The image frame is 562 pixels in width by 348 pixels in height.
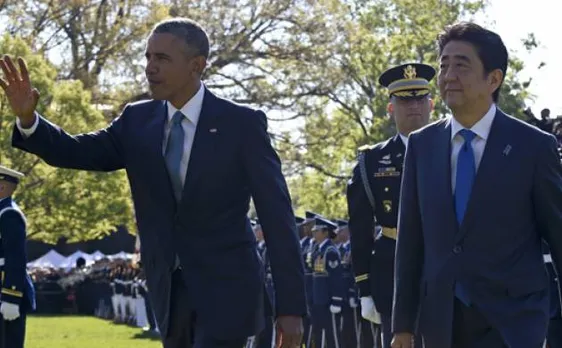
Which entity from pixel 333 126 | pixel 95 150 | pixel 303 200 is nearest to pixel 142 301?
pixel 333 126

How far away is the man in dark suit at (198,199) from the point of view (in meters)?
5.97

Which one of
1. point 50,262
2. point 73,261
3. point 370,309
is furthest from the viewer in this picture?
point 50,262

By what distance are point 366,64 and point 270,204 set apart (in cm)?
3355

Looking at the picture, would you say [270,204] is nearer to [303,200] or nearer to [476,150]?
[476,150]

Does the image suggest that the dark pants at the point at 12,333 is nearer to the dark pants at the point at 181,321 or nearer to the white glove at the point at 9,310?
the white glove at the point at 9,310

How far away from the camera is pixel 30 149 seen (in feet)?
19.6

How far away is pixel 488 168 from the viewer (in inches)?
224

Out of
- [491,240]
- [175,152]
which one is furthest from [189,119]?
[491,240]

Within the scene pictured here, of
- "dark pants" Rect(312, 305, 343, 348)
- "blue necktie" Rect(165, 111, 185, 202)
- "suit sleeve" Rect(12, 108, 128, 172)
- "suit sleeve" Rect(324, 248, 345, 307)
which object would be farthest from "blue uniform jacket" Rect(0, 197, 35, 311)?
"blue necktie" Rect(165, 111, 185, 202)

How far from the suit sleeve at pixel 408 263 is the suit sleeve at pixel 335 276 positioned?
11650 millimetres

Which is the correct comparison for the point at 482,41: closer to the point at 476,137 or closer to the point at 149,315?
the point at 476,137

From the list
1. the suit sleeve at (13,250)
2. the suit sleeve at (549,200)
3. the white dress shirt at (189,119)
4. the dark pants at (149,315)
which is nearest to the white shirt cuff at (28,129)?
the white dress shirt at (189,119)

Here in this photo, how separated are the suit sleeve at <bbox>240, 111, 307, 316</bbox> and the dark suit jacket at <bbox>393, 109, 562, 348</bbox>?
441mm

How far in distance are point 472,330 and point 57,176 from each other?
90.9ft
